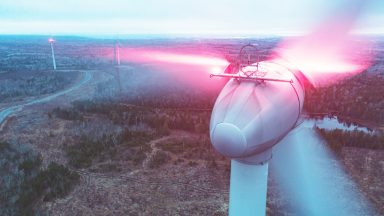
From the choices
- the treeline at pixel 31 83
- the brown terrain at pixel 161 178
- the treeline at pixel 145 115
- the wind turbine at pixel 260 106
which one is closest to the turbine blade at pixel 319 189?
the brown terrain at pixel 161 178

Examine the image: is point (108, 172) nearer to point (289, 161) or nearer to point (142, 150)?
point (142, 150)

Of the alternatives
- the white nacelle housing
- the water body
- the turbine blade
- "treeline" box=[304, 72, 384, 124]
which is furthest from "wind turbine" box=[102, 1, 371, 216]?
the water body

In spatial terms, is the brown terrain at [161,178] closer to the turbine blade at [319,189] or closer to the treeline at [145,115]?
the turbine blade at [319,189]

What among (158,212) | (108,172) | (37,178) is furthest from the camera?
(108,172)

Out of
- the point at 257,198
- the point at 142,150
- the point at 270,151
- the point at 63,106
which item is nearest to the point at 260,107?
the point at 270,151

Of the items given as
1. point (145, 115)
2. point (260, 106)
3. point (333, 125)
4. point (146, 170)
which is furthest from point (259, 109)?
point (333, 125)

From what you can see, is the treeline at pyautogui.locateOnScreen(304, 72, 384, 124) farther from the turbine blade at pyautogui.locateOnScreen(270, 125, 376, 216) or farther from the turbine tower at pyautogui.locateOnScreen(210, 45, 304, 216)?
the turbine tower at pyautogui.locateOnScreen(210, 45, 304, 216)
